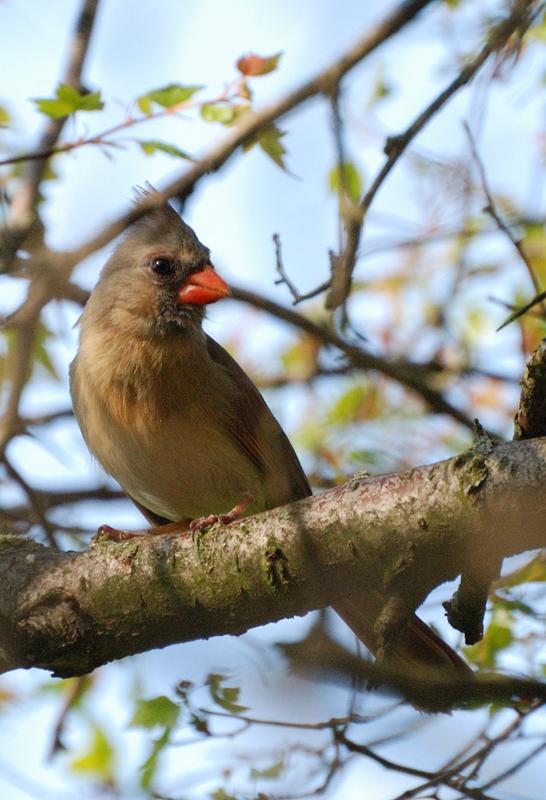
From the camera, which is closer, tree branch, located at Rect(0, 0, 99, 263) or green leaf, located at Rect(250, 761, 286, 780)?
green leaf, located at Rect(250, 761, 286, 780)

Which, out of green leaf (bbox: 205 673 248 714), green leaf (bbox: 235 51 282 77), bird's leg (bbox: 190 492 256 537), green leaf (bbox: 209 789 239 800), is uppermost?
green leaf (bbox: 235 51 282 77)

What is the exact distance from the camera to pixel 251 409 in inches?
167

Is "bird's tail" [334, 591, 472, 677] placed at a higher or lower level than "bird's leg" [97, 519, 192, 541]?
lower

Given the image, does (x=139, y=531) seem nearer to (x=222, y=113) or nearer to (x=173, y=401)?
(x=173, y=401)

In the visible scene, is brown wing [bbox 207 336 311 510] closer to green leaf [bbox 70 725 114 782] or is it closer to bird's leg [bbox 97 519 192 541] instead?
bird's leg [bbox 97 519 192 541]

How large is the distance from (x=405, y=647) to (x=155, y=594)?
1.13 meters

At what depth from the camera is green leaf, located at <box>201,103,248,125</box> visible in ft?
12.1

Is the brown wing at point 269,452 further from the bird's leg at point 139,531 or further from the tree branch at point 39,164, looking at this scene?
the tree branch at point 39,164

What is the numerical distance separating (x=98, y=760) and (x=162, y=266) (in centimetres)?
236

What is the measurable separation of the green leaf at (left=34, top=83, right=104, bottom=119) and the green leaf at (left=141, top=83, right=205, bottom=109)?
0.84 ft

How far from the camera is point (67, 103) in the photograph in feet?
11.1

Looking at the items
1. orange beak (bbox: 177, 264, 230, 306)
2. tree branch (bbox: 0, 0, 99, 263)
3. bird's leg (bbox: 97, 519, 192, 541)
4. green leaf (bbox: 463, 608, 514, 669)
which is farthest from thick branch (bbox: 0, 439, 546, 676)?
orange beak (bbox: 177, 264, 230, 306)

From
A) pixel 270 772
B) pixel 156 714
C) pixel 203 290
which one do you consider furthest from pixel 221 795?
pixel 203 290

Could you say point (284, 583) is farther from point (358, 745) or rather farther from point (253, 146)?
point (253, 146)
